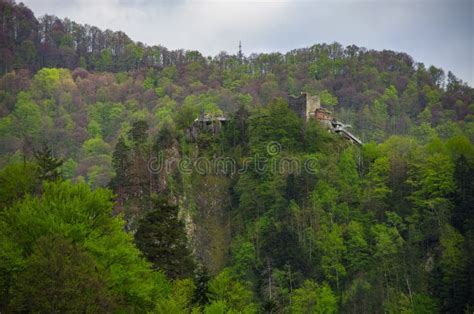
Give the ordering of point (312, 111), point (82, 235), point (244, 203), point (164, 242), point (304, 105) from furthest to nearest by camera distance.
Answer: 1. point (312, 111)
2. point (304, 105)
3. point (244, 203)
4. point (164, 242)
5. point (82, 235)

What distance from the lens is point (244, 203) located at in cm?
7162

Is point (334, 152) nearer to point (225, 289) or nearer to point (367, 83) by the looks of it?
point (225, 289)

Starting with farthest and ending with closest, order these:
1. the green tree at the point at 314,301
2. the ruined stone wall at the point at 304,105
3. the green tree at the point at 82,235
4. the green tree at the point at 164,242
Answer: the ruined stone wall at the point at 304,105
the green tree at the point at 314,301
the green tree at the point at 164,242
the green tree at the point at 82,235

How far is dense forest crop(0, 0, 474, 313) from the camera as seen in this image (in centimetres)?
3912

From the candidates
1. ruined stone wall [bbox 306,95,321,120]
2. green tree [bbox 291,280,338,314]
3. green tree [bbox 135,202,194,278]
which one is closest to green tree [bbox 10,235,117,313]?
green tree [bbox 135,202,194,278]

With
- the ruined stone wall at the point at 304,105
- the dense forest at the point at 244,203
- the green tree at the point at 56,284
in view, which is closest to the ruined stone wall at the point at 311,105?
the ruined stone wall at the point at 304,105

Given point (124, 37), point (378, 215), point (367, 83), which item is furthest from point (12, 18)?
point (378, 215)

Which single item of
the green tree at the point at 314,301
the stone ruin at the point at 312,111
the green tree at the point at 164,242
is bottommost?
the green tree at the point at 314,301

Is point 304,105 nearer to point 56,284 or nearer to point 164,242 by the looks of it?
point 164,242

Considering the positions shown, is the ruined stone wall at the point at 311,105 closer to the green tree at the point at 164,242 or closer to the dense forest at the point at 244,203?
the dense forest at the point at 244,203

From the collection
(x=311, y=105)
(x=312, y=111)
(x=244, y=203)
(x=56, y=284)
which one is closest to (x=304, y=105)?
(x=311, y=105)

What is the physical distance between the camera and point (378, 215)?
69.9 metres

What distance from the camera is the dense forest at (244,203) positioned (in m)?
39.1

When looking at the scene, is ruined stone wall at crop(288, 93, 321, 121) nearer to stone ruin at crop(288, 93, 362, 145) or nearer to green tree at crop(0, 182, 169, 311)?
stone ruin at crop(288, 93, 362, 145)
